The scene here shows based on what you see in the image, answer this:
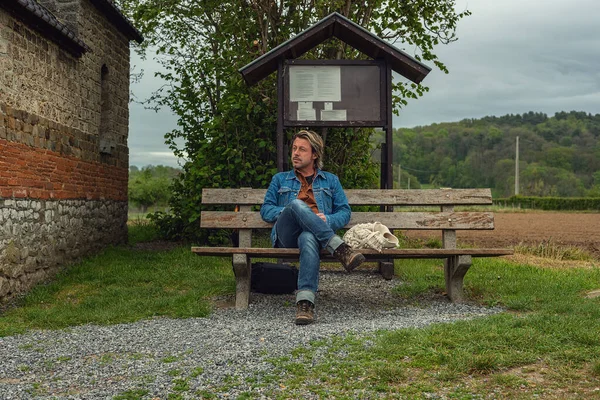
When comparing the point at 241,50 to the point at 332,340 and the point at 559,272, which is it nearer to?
the point at 559,272

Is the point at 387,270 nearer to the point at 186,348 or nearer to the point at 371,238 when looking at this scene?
the point at 371,238

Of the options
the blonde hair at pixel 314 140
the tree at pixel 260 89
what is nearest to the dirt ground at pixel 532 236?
the tree at pixel 260 89

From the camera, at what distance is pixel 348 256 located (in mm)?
6008

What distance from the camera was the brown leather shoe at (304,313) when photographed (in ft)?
19.4

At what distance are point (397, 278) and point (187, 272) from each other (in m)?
2.89

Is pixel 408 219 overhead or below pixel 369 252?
overhead

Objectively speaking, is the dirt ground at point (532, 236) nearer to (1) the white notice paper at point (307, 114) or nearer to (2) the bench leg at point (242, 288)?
(1) the white notice paper at point (307, 114)

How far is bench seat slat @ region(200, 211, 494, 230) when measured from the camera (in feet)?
23.3

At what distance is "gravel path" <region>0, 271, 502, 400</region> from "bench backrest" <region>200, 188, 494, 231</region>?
0.85m

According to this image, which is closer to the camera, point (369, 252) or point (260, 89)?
point (369, 252)

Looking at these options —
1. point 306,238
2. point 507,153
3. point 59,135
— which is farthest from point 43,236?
point 507,153

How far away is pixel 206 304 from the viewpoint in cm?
714

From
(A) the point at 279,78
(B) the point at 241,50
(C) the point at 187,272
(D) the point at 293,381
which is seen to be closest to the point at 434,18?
(B) the point at 241,50

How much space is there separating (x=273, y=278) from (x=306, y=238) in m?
1.44
